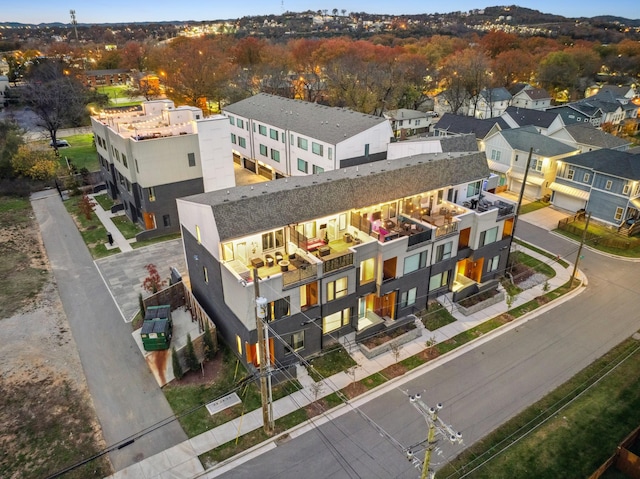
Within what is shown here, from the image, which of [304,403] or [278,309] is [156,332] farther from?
[304,403]

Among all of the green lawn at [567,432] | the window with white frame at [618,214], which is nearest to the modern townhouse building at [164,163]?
the green lawn at [567,432]

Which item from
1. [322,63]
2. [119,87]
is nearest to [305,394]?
[322,63]

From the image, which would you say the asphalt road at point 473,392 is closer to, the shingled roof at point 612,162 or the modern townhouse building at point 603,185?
the modern townhouse building at point 603,185

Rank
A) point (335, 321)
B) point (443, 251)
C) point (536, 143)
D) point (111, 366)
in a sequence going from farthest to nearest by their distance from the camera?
point (536, 143) → point (443, 251) → point (335, 321) → point (111, 366)

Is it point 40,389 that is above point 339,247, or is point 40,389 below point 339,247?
below

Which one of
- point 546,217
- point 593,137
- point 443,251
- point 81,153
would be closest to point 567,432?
point 443,251

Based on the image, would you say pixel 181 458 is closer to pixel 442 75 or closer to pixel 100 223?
pixel 100 223
